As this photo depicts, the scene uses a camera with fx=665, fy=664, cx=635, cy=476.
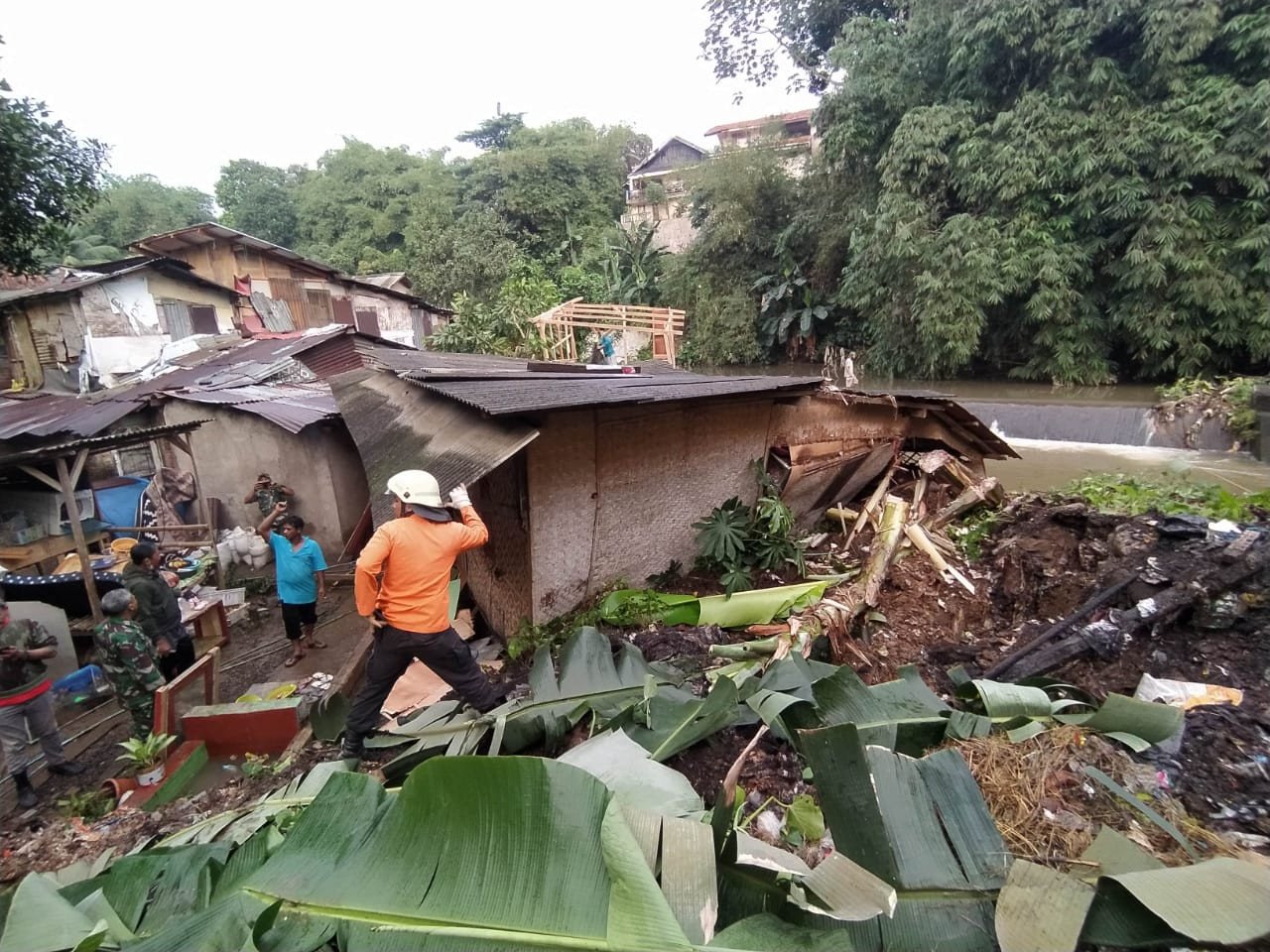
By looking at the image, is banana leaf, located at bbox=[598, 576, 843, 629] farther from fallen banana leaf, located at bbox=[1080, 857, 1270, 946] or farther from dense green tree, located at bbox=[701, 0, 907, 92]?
dense green tree, located at bbox=[701, 0, 907, 92]

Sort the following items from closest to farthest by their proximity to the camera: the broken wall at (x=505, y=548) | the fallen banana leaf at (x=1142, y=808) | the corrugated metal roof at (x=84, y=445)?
the fallen banana leaf at (x=1142, y=808) < the broken wall at (x=505, y=548) < the corrugated metal roof at (x=84, y=445)

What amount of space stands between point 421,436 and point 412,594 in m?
1.91

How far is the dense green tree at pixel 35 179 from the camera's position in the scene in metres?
8.41

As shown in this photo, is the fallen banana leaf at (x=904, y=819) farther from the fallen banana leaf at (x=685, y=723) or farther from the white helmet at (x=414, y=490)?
the white helmet at (x=414, y=490)

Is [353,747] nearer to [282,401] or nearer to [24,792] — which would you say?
[24,792]

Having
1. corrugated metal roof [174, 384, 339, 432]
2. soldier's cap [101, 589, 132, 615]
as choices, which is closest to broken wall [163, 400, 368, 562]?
corrugated metal roof [174, 384, 339, 432]

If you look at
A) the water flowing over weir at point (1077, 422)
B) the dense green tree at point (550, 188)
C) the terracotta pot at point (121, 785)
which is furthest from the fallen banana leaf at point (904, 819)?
the dense green tree at point (550, 188)

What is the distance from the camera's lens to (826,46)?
78.4 feet

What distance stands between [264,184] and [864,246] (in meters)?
38.7

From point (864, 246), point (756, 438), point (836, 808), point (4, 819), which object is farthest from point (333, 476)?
point (864, 246)

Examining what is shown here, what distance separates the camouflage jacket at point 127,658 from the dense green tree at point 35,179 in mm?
7398

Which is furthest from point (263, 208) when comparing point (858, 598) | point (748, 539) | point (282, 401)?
point (858, 598)

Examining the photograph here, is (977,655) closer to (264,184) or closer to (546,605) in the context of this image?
(546,605)

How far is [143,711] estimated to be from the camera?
198 inches
